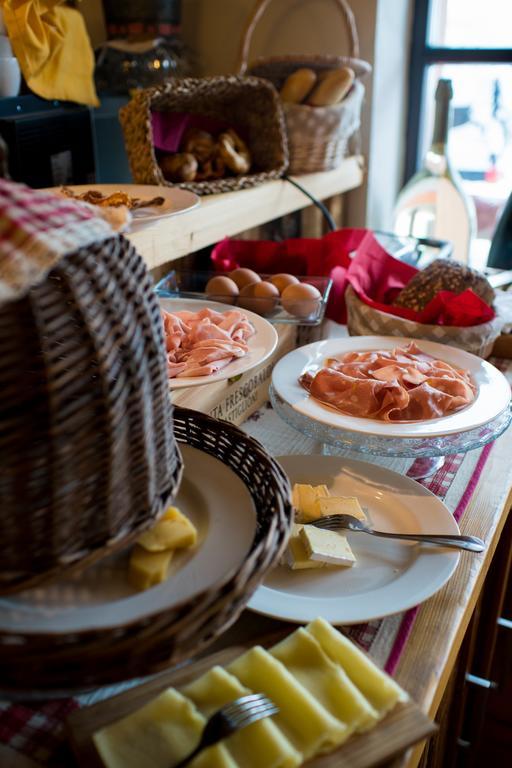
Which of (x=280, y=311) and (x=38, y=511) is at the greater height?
(x=38, y=511)

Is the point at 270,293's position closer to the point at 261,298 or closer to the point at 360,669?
the point at 261,298

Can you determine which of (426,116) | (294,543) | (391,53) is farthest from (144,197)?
(426,116)

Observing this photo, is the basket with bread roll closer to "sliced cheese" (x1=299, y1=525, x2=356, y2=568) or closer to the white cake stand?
the white cake stand

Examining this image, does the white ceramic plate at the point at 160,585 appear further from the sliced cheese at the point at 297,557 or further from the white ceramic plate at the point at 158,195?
the white ceramic plate at the point at 158,195

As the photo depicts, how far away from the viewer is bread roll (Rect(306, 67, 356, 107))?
136 centimetres

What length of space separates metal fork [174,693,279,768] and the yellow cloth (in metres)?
1.06

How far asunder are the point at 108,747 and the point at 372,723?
0.56 feet

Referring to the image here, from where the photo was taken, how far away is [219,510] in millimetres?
516

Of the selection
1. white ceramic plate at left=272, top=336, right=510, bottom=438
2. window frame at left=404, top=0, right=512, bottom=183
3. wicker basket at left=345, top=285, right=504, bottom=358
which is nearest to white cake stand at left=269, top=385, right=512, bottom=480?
white ceramic plate at left=272, top=336, right=510, bottom=438

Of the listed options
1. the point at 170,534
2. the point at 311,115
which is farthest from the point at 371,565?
the point at 311,115

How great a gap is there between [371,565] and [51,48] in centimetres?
104

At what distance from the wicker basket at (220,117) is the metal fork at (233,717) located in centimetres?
81

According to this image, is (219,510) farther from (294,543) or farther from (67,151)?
(67,151)

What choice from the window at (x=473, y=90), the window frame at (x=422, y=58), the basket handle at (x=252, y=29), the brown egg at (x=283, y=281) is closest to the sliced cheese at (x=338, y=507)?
the brown egg at (x=283, y=281)
